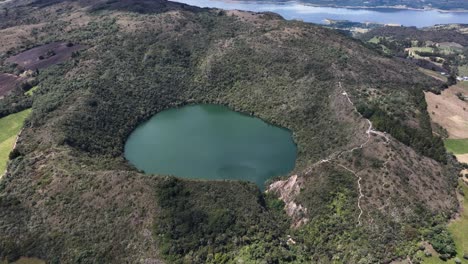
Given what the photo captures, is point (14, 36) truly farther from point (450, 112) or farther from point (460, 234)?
point (460, 234)

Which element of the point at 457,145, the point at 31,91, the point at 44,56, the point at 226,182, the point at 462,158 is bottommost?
the point at 462,158

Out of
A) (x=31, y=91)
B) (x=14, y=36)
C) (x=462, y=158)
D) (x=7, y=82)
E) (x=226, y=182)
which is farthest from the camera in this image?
(x=14, y=36)

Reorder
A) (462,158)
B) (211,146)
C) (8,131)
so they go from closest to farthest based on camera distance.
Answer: (462,158) < (8,131) < (211,146)

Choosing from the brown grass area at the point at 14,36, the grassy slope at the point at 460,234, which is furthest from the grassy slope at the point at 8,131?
the grassy slope at the point at 460,234

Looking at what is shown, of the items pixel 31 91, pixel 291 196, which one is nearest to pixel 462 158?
pixel 291 196

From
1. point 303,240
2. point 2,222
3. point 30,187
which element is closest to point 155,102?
point 30,187

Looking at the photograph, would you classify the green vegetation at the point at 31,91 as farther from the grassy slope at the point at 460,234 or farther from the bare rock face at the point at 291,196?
the grassy slope at the point at 460,234

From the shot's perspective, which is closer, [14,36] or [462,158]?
[462,158]
